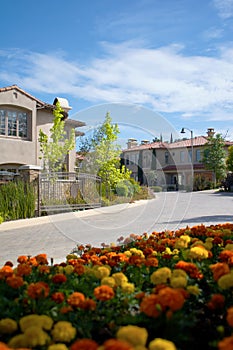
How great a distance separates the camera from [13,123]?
19156 mm

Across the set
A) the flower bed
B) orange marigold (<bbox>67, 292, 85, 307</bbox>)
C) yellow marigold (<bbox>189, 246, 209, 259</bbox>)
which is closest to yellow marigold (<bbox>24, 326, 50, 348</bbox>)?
the flower bed

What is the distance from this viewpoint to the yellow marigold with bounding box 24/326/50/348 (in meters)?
1.52

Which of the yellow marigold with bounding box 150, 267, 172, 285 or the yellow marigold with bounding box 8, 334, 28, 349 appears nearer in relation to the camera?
the yellow marigold with bounding box 8, 334, 28, 349

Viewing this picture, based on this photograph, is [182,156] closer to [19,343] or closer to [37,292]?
[37,292]

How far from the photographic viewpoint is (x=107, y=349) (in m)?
1.24

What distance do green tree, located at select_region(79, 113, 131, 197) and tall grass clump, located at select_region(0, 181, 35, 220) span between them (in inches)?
183

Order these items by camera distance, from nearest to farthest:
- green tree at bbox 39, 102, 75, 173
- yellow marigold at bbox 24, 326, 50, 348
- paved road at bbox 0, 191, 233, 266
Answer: yellow marigold at bbox 24, 326, 50, 348 < paved road at bbox 0, 191, 233, 266 < green tree at bbox 39, 102, 75, 173

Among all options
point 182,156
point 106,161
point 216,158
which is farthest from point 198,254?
point 182,156

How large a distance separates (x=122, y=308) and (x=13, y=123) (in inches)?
723

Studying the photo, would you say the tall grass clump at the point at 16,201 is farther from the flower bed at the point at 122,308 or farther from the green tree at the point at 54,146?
the flower bed at the point at 122,308

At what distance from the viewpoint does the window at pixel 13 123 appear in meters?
18.7

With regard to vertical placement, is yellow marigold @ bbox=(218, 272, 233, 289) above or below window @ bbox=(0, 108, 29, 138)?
below

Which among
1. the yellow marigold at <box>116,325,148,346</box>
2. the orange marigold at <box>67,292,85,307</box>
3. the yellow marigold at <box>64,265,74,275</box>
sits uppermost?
the yellow marigold at <box>116,325,148,346</box>

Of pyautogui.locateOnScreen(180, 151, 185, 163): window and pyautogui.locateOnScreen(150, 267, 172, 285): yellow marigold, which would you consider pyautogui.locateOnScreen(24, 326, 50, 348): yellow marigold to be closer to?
pyautogui.locateOnScreen(150, 267, 172, 285): yellow marigold
